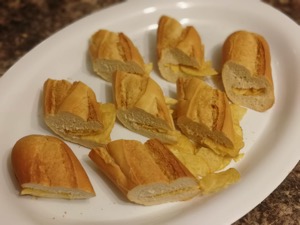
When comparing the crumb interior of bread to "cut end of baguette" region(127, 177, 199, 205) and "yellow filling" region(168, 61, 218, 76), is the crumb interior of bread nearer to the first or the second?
"cut end of baguette" region(127, 177, 199, 205)

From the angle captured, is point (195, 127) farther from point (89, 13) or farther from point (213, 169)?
point (89, 13)

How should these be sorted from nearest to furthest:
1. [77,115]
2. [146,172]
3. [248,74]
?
[146,172] → [77,115] → [248,74]

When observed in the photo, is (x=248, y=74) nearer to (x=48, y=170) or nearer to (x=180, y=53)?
(x=180, y=53)

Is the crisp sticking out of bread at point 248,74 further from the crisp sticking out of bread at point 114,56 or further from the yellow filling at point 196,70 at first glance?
the crisp sticking out of bread at point 114,56

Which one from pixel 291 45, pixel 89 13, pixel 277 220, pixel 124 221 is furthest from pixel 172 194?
pixel 89 13

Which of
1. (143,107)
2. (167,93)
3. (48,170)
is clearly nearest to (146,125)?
(143,107)

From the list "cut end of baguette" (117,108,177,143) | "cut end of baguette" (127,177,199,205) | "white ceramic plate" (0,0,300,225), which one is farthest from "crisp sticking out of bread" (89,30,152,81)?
"cut end of baguette" (127,177,199,205)

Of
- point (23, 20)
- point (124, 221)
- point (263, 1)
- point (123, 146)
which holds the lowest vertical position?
point (124, 221)
